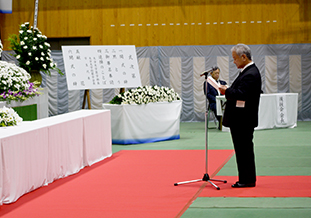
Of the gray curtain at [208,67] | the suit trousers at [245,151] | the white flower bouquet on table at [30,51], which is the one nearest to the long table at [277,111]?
the gray curtain at [208,67]

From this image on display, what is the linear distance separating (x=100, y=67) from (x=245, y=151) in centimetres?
501

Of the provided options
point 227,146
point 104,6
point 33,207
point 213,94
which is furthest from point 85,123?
point 104,6

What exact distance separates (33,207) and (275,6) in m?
10.7

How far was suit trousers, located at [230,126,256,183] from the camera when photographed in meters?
4.86

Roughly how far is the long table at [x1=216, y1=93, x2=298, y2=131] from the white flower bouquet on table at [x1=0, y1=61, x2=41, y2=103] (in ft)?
14.9

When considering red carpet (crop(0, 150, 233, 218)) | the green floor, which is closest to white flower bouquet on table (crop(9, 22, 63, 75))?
the green floor

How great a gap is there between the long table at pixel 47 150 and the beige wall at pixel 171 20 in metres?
6.89

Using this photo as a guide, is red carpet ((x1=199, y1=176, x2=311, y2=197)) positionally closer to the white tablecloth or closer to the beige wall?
the white tablecloth

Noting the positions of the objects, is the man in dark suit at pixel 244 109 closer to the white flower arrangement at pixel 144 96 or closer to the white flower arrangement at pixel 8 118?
the white flower arrangement at pixel 8 118

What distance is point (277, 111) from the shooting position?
10664 mm

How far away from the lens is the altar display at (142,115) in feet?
28.7

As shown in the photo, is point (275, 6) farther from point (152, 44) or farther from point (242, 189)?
point (242, 189)

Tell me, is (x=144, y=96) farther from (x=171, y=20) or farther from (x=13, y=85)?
(x=171, y=20)

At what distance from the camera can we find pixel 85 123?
252 inches
